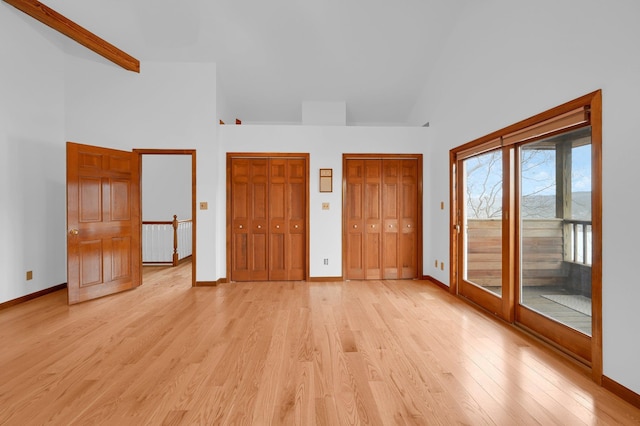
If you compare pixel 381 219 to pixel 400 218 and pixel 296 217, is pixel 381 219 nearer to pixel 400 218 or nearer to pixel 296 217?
pixel 400 218

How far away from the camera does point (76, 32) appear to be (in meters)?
3.74

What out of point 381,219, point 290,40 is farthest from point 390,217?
point 290,40

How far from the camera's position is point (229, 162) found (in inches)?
191

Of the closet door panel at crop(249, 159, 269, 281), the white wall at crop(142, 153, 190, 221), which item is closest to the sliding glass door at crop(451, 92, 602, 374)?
the closet door panel at crop(249, 159, 269, 281)

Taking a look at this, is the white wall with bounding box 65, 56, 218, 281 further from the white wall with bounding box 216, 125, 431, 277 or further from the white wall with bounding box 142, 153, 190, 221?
the white wall with bounding box 142, 153, 190, 221

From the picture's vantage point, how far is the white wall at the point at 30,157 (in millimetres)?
3631

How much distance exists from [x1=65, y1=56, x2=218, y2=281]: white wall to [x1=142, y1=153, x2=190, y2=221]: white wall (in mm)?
3964

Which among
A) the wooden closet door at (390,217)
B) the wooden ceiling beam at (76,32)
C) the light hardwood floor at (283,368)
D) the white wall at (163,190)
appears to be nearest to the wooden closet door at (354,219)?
the wooden closet door at (390,217)

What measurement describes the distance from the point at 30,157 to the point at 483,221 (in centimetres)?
598

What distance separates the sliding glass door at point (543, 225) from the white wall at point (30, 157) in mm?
5727

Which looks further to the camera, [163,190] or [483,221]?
[163,190]

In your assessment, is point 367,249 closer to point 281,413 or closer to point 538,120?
point 538,120

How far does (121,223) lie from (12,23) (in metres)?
2.72

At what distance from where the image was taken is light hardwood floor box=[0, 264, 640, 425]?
1.74m
